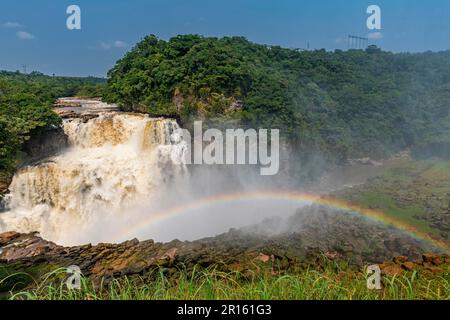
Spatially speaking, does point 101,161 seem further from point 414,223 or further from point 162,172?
point 414,223

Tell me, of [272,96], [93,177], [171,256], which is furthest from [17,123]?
[272,96]

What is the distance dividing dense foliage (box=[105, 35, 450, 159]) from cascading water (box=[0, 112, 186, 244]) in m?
2.78

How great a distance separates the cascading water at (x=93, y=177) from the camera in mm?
15523

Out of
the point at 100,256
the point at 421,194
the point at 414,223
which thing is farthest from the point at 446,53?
the point at 100,256

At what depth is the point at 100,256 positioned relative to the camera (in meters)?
12.2

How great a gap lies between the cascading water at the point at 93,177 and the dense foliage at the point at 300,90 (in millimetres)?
2782

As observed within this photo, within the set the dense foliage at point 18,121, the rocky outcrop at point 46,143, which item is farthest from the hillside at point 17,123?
the rocky outcrop at point 46,143

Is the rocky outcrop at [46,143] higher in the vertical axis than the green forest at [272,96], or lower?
lower

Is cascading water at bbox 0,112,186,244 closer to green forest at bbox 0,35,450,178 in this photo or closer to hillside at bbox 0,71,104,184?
hillside at bbox 0,71,104,184

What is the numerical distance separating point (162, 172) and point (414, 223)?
1179 centimetres

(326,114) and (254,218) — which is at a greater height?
(326,114)

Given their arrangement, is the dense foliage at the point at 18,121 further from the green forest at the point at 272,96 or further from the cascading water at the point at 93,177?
the cascading water at the point at 93,177

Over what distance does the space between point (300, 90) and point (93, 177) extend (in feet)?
60.4

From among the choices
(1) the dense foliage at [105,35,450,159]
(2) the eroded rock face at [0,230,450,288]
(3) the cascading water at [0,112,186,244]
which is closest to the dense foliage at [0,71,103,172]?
(3) the cascading water at [0,112,186,244]
